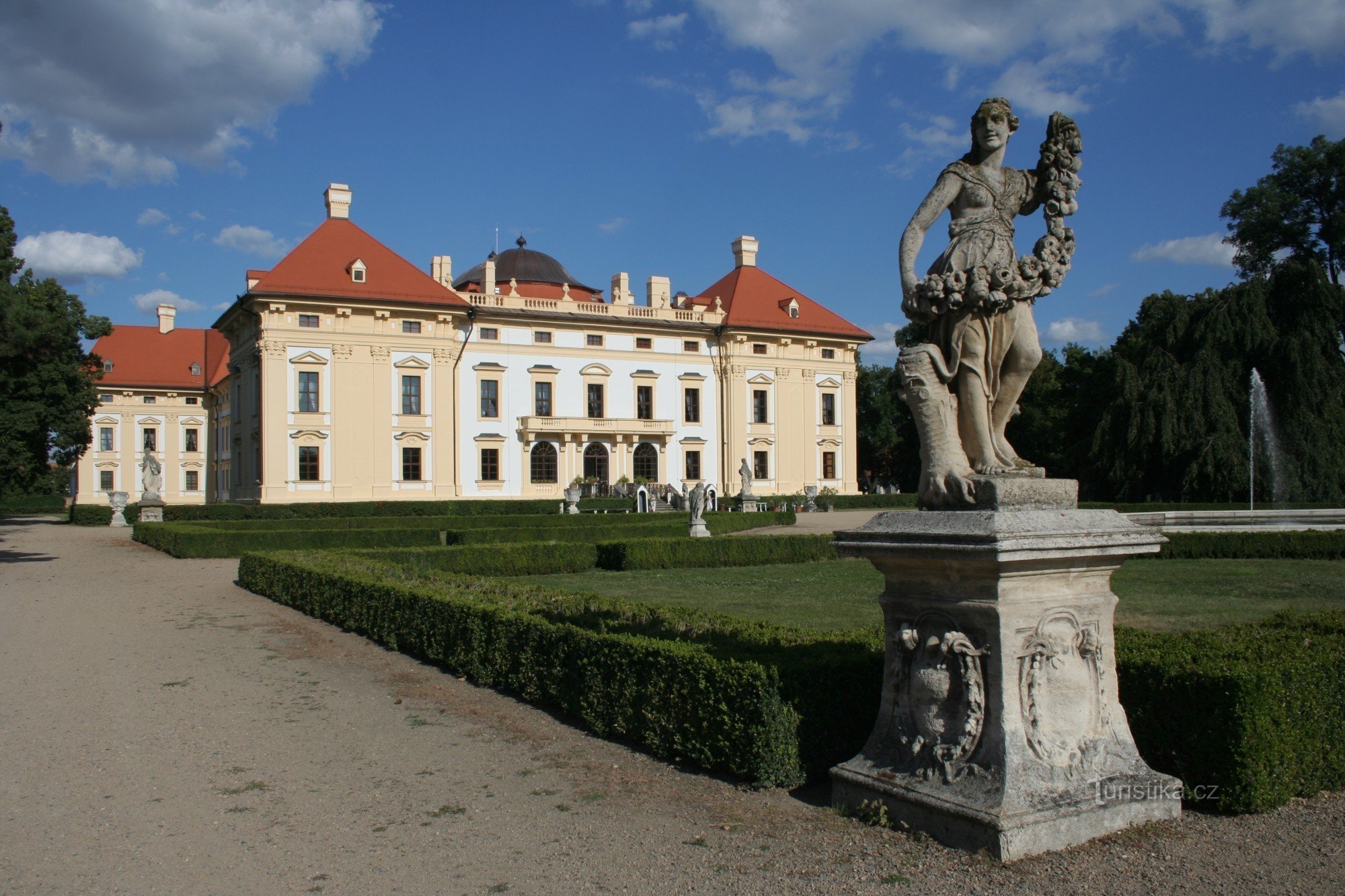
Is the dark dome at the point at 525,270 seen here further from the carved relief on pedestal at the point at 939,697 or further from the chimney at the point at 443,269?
the carved relief on pedestal at the point at 939,697

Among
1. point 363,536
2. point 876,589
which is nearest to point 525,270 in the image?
point 363,536

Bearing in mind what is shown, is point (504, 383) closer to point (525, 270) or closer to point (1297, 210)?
point (525, 270)

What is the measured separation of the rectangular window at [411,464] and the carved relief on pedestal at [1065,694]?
37.9 metres

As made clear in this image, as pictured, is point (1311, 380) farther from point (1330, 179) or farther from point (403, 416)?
point (403, 416)

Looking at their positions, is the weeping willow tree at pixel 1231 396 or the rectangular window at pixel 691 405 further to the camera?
the rectangular window at pixel 691 405

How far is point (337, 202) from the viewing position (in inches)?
1660

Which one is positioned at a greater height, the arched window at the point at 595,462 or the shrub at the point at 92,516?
the arched window at the point at 595,462

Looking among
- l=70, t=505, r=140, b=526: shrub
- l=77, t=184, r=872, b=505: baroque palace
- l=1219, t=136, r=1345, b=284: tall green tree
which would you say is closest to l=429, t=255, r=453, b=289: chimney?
l=77, t=184, r=872, b=505: baroque palace

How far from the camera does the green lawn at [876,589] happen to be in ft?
31.7

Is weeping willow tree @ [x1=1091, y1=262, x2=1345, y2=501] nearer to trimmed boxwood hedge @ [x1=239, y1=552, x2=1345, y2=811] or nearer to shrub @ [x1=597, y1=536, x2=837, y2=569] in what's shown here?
shrub @ [x1=597, y1=536, x2=837, y2=569]

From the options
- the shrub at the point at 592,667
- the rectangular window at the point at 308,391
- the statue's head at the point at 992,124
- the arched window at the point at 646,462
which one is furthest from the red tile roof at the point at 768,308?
the statue's head at the point at 992,124

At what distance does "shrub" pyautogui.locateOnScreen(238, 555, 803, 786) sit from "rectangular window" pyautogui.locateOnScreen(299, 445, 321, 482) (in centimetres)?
2916

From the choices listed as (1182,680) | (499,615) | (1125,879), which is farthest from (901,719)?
(499,615)

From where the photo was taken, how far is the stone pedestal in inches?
146
